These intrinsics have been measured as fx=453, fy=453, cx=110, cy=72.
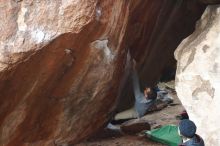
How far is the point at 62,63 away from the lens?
651 centimetres

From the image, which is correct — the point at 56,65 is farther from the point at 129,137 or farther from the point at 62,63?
the point at 129,137

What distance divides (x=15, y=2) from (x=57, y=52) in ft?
2.84

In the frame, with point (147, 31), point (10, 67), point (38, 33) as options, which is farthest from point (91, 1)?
point (147, 31)

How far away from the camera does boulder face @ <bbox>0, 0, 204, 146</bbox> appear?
593 cm

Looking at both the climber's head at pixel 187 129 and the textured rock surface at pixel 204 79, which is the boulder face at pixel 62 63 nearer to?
the textured rock surface at pixel 204 79

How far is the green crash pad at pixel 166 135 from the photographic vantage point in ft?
28.5

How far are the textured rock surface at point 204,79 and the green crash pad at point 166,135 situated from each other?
1.95 meters

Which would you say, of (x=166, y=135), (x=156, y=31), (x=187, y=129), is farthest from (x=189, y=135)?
(x=156, y=31)

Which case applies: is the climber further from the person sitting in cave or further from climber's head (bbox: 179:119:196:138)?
the person sitting in cave

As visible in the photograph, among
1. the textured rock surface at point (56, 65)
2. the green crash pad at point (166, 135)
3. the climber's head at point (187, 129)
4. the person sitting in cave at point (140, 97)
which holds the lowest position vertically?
the green crash pad at point (166, 135)

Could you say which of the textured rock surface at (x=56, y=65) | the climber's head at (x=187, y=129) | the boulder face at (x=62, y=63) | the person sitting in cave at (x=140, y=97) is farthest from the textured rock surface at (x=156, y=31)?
the climber's head at (x=187, y=129)

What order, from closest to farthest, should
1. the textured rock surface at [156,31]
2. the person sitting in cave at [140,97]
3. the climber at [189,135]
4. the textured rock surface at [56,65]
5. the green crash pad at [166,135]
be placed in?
1. the climber at [189,135]
2. the textured rock surface at [56,65]
3. the green crash pad at [166,135]
4. the textured rock surface at [156,31]
5. the person sitting in cave at [140,97]

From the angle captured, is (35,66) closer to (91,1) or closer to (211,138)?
(91,1)

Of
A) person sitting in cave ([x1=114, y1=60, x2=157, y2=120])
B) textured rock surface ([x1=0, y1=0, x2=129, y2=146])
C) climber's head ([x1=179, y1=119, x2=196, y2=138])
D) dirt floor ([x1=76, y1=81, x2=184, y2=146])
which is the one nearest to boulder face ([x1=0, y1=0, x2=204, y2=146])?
textured rock surface ([x1=0, y1=0, x2=129, y2=146])
